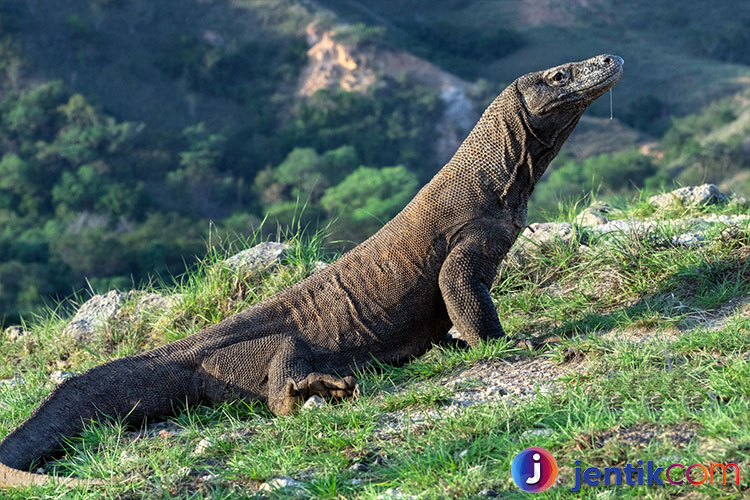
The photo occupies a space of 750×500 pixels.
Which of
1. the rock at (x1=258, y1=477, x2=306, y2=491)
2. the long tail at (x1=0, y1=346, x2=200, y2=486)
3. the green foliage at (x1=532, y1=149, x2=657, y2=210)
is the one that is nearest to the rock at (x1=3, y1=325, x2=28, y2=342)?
the long tail at (x1=0, y1=346, x2=200, y2=486)

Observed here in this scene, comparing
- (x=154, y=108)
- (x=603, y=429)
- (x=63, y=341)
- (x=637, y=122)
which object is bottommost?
(x=637, y=122)

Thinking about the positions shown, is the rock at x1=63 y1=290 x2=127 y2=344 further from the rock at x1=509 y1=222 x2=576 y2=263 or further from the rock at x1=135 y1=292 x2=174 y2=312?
the rock at x1=509 y1=222 x2=576 y2=263

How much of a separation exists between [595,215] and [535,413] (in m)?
3.18

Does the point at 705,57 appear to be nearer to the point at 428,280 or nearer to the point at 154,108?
the point at 154,108

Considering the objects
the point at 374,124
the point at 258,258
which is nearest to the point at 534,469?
the point at 258,258

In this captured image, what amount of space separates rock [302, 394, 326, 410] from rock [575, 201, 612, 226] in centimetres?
255

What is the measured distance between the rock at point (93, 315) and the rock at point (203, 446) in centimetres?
266

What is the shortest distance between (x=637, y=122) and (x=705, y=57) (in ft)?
38.9

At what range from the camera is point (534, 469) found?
283 cm

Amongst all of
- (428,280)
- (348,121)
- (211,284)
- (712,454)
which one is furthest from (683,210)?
(348,121)

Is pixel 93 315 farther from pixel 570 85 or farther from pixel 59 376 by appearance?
pixel 570 85

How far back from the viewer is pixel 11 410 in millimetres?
4496

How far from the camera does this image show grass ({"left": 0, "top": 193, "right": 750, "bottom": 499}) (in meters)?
2.91

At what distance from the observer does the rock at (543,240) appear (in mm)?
5496
